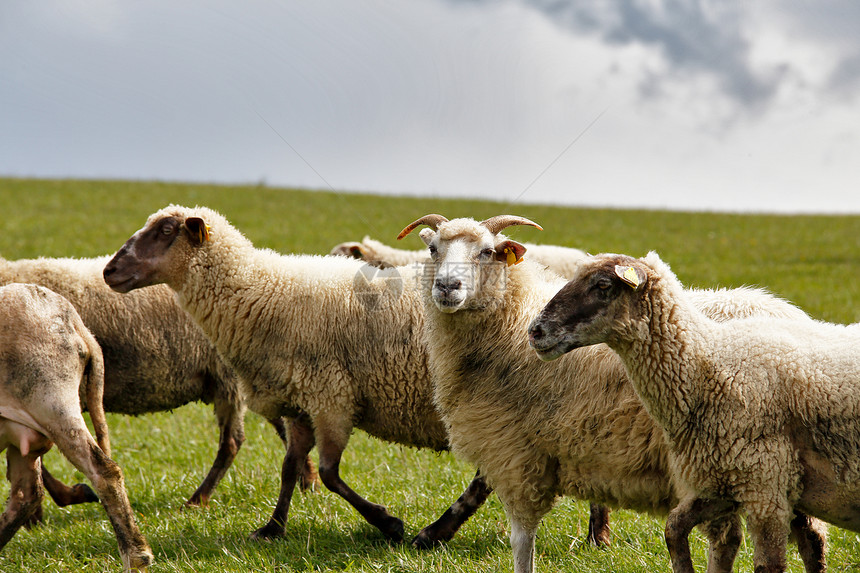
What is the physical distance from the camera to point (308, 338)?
5461 mm

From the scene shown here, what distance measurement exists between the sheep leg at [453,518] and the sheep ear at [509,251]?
4.75 feet

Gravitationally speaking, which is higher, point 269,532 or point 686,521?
point 686,521

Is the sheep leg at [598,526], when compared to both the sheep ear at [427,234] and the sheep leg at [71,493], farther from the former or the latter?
the sheep leg at [71,493]

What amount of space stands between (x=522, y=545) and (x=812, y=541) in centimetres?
144

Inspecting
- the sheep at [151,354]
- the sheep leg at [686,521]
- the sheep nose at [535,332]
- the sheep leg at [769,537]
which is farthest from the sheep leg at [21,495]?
the sheep leg at [769,537]

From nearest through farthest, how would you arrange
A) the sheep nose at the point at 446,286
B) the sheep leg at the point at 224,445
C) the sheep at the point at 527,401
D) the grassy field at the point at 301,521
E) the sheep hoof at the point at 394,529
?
1. the sheep at the point at 527,401
2. the sheep nose at the point at 446,286
3. the grassy field at the point at 301,521
4. the sheep hoof at the point at 394,529
5. the sheep leg at the point at 224,445

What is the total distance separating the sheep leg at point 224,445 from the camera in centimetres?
625

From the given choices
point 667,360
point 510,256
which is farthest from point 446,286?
point 667,360

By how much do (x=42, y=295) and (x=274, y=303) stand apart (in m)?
1.44

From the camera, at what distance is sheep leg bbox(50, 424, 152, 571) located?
14.7 feet

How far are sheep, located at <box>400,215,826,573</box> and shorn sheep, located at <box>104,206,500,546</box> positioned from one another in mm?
776

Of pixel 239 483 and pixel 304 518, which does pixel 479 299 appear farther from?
pixel 239 483

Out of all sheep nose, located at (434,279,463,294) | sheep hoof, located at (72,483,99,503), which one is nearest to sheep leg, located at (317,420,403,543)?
sheep nose, located at (434,279,463,294)

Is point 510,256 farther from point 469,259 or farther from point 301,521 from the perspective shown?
point 301,521
